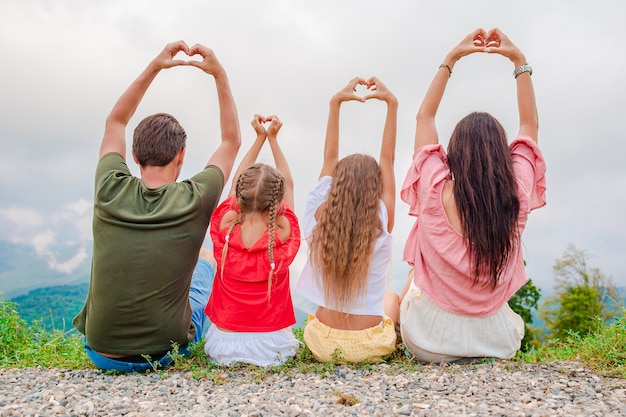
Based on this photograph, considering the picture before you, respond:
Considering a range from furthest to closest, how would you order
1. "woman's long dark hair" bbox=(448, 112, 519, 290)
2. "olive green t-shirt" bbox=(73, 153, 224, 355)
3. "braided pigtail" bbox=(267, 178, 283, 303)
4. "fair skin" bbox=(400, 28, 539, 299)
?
1. "fair skin" bbox=(400, 28, 539, 299)
2. "braided pigtail" bbox=(267, 178, 283, 303)
3. "woman's long dark hair" bbox=(448, 112, 519, 290)
4. "olive green t-shirt" bbox=(73, 153, 224, 355)

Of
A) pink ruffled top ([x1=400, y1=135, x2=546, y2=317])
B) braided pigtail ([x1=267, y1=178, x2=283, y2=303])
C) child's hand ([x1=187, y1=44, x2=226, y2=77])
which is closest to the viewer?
pink ruffled top ([x1=400, y1=135, x2=546, y2=317])

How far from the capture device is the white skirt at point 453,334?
5344 mm

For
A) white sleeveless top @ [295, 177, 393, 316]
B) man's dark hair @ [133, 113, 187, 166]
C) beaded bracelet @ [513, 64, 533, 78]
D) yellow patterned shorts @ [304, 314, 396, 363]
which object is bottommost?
yellow patterned shorts @ [304, 314, 396, 363]

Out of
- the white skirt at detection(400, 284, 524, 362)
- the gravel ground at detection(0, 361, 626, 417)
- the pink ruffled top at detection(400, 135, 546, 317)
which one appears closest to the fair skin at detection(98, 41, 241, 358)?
the gravel ground at detection(0, 361, 626, 417)

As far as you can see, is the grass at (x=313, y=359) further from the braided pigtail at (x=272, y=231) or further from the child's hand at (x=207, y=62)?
the child's hand at (x=207, y=62)

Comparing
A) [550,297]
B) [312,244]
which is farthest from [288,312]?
[550,297]

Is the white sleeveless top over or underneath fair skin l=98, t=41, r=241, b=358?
underneath

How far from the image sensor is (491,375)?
16.1ft

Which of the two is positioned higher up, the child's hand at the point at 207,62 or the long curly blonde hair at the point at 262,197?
the child's hand at the point at 207,62

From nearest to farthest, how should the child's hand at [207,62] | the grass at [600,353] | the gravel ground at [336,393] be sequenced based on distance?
the gravel ground at [336,393], the grass at [600,353], the child's hand at [207,62]

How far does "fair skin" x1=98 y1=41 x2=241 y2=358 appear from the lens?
5.30 m

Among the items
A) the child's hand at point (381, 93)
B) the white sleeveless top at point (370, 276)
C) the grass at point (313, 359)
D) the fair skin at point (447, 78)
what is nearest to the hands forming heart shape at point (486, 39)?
the fair skin at point (447, 78)

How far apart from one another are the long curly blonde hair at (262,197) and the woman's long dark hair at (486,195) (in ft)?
5.40

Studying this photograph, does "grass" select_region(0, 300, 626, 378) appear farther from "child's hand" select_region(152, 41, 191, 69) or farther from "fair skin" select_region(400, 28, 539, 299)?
"child's hand" select_region(152, 41, 191, 69)
